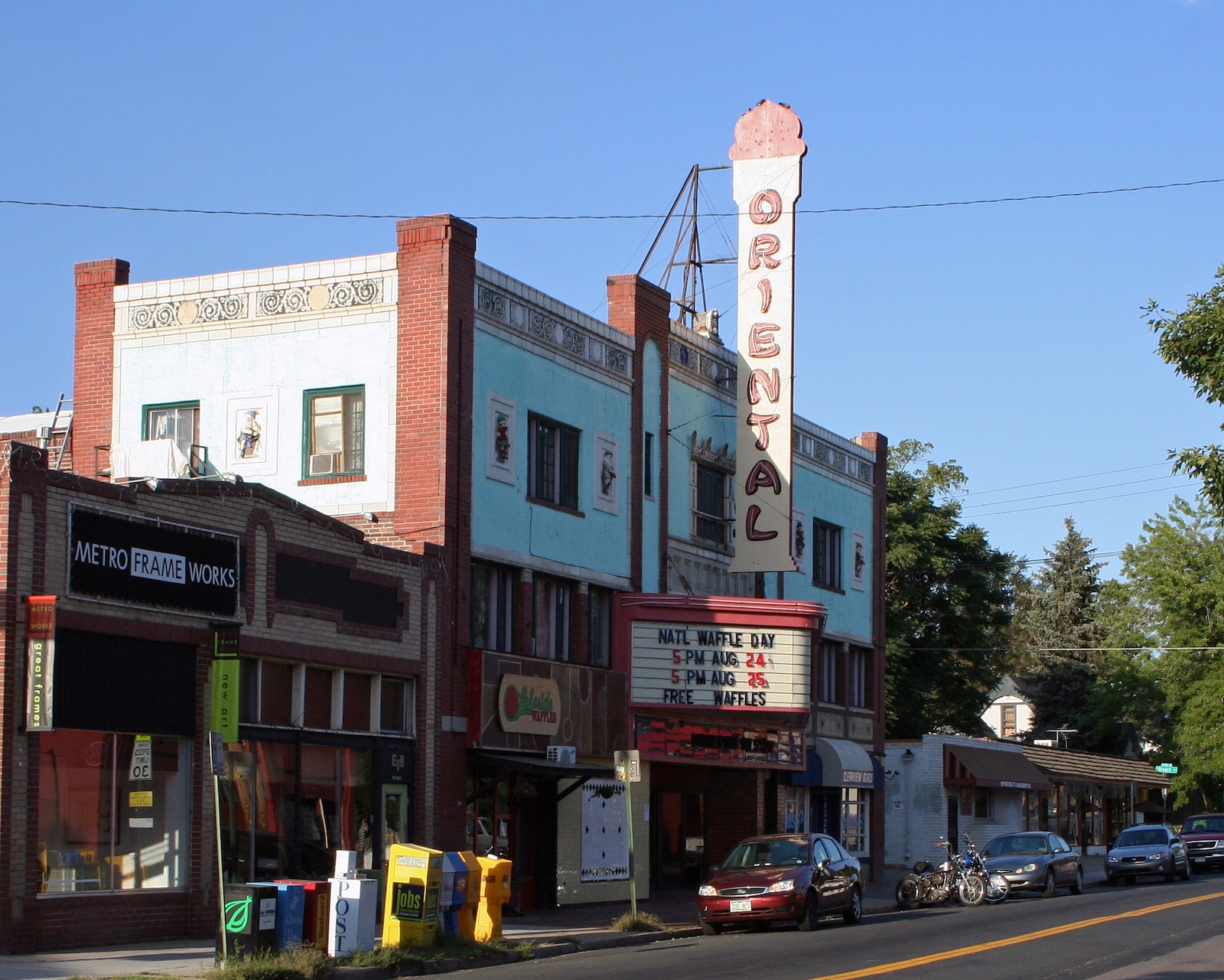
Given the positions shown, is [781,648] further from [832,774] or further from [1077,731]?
[1077,731]

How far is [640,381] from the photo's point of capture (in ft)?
104

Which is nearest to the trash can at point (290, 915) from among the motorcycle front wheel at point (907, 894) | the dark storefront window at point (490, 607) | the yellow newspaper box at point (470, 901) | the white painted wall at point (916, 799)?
the yellow newspaper box at point (470, 901)

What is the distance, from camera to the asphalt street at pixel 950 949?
17.4 meters

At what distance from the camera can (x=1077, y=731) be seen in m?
72.6

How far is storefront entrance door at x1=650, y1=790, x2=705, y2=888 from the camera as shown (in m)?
33.4

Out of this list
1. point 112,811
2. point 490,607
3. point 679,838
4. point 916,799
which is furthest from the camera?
point 916,799

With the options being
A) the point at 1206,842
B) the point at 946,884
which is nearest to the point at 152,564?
the point at 946,884

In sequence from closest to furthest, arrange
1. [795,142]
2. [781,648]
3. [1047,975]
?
1. [1047,975]
2. [781,648]
3. [795,142]

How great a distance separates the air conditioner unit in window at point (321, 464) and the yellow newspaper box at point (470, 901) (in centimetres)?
816

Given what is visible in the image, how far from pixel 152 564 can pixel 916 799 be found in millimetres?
32032

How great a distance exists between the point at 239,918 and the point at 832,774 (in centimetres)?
2337

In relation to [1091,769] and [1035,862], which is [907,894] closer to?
[1035,862]

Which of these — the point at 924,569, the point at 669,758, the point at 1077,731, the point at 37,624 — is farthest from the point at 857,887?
the point at 1077,731

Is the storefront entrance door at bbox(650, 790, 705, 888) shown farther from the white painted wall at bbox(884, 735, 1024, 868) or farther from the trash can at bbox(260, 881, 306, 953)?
the trash can at bbox(260, 881, 306, 953)
